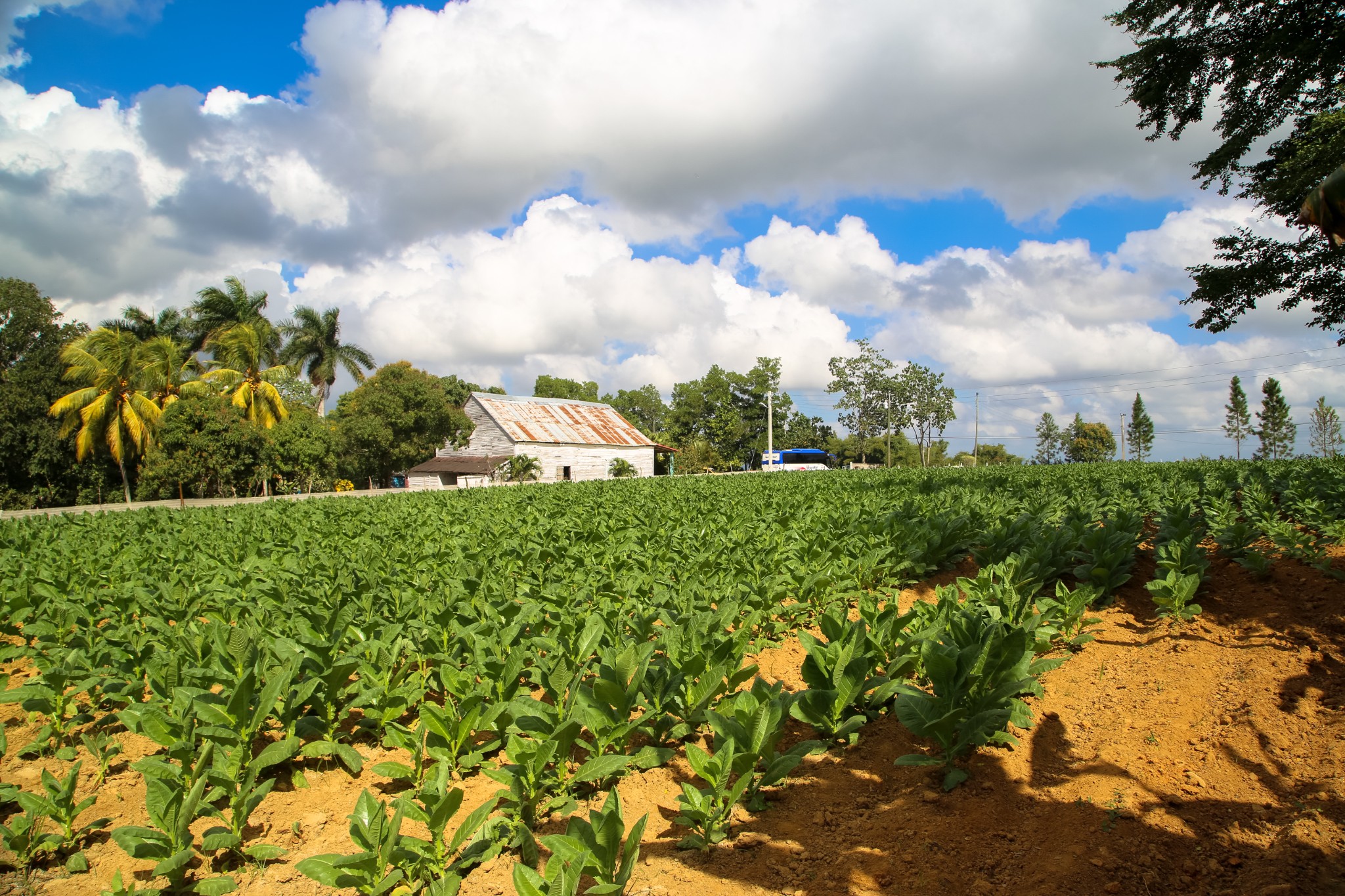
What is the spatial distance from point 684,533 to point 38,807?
6235 mm

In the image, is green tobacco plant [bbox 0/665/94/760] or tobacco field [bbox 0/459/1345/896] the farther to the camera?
green tobacco plant [bbox 0/665/94/760]

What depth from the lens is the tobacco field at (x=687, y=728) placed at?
2.62 m

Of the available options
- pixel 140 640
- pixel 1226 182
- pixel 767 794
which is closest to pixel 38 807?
pixel 140 640

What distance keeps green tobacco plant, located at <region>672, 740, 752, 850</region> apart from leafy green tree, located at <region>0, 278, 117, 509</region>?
47736mm

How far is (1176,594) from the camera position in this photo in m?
4.89

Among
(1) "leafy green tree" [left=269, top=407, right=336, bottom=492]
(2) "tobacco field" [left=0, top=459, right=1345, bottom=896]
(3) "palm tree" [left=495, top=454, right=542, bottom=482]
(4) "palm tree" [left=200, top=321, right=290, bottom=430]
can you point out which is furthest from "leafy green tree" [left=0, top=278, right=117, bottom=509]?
(2) "tobacco field" [left=0, top=459, right=1345, bottom=896]

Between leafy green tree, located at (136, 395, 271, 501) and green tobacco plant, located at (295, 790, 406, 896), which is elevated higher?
leafy green tree, located at (136, 395, 271, 501)

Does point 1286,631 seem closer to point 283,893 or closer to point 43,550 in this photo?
point 283,893

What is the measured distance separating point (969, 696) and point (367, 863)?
2897mm

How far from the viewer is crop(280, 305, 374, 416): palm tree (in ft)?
178

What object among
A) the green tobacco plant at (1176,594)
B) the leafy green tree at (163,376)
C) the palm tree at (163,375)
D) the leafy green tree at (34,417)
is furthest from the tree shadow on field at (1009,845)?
the leafy green tree at (34,417)

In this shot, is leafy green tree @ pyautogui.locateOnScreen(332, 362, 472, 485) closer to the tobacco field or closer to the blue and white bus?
the blue and white bus

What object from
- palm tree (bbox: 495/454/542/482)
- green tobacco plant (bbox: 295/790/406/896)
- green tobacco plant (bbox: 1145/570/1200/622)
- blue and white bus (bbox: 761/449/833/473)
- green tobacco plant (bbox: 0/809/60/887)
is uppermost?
blue and white bus (bbox: 761/449/833/473)

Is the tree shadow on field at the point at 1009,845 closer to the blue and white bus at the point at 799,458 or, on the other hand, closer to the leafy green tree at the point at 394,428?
the leafy green tree at the point at 394,428
